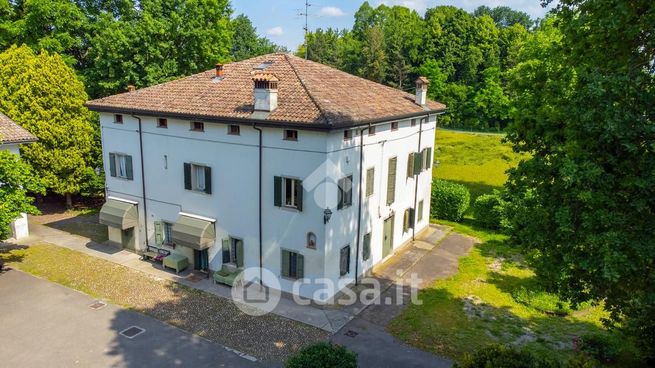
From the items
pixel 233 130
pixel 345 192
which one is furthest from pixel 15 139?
pixel 345 192

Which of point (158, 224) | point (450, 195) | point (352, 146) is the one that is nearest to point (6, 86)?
point (158, 224)

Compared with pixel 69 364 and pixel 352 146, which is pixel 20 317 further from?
pixel 352 146

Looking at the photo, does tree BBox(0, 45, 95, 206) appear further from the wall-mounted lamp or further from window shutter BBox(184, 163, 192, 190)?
the wall-mounted lamp

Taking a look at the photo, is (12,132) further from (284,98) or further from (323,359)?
(323,359)

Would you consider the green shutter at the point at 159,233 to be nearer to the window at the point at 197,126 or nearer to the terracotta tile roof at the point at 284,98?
the window at the point at 197,126

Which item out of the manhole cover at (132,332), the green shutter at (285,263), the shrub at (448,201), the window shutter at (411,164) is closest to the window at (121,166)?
the manhole cover at (132,332)

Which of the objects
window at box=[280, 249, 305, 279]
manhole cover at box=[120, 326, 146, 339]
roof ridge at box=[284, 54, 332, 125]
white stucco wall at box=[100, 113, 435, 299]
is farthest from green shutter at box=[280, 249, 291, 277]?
roof ridge at box=[284, 54, 332, 125]
